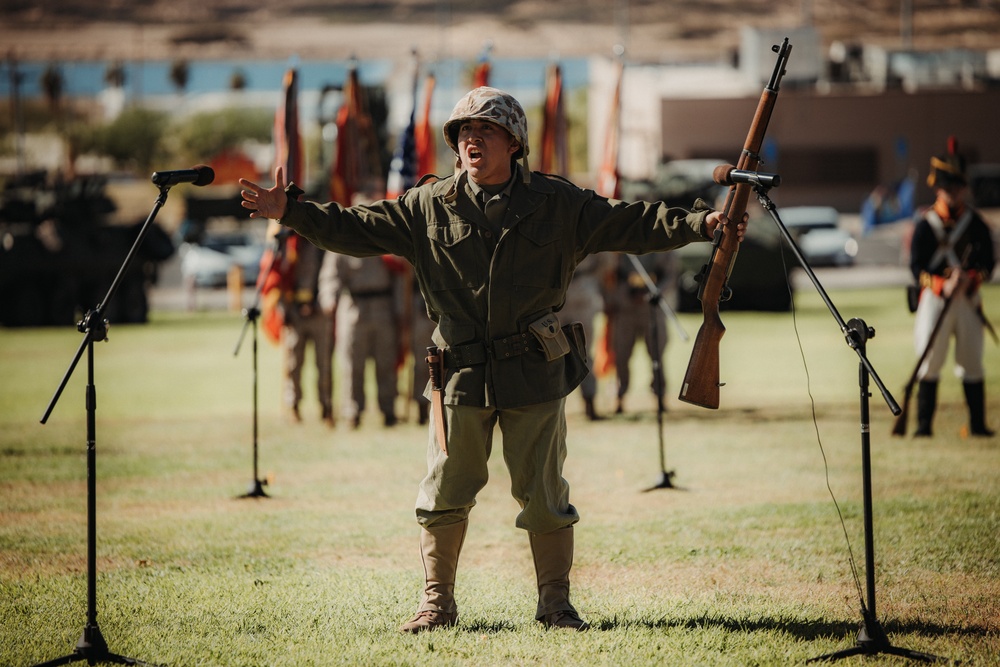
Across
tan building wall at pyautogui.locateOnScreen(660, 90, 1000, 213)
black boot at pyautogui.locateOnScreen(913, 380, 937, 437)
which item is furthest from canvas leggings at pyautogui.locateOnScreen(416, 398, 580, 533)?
tan building wall at pyautogui.locateOnScreen(660, 90, 1000, 213)

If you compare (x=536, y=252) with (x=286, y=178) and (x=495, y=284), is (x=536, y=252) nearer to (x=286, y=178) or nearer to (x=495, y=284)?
(x=495, y=284)

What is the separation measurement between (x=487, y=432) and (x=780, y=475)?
15.0ft

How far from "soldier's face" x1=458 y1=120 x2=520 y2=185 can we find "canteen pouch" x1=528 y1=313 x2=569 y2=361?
65 cm

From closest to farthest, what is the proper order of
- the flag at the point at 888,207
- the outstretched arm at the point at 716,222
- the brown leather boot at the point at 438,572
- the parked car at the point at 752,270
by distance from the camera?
the outstretched arm at the point at 716,222 → the brown leather boot at the point at 438,572 → the parked car at the point at 752,270 → the flag at the point at 888,207

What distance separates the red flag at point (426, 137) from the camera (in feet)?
45.0

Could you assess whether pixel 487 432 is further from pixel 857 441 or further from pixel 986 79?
pixel 986 79

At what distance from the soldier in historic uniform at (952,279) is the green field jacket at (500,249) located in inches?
240

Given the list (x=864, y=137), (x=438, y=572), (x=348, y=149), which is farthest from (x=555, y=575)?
(x=864, y=137)

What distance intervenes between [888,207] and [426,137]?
36.0m

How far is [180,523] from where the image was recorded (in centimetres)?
834

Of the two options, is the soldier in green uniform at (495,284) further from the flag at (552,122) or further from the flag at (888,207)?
the flag at (888,207)

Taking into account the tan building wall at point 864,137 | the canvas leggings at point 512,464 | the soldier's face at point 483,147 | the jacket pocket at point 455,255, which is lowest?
the canvas leggings at point 512,464

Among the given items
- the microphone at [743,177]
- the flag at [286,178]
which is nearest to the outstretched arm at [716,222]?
the microphone at [743,177]

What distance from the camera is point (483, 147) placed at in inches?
214
